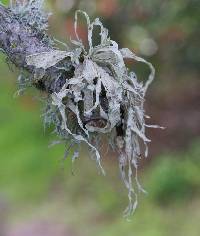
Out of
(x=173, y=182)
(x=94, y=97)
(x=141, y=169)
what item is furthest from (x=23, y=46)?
(x=141, y=169)

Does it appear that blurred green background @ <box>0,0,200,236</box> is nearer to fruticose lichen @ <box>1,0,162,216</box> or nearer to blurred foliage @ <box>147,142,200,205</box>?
blurred foliage @ <box>147,142,200,205</box>

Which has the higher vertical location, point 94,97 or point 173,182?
point 94,97

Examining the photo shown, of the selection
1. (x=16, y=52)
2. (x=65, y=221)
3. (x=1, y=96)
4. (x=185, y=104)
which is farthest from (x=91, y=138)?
(x=1, y=96)

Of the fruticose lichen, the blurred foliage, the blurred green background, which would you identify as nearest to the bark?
the fruticose lichen

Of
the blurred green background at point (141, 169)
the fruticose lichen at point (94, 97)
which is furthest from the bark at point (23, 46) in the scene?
the blurred green background at point (141, 169)

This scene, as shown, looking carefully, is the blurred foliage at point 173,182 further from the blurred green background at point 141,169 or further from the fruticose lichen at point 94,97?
the fruticose lichen at point 94,97

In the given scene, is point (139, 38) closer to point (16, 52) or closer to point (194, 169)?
point (194, 169)

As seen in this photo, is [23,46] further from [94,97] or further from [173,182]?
[173,182]
